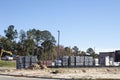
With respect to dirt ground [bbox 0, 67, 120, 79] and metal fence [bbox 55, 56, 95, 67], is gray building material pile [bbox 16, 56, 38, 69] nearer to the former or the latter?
dirt ground [bbox 0, 67, 120, 79]

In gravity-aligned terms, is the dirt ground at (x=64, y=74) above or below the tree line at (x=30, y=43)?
below

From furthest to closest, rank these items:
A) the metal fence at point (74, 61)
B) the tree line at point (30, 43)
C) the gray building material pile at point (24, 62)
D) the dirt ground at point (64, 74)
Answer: the tree line at point (30, 43) → the metal fence at point (74, 61) → the gray building material pile at point (24, 62) → the dirt ground at point (64, 74)

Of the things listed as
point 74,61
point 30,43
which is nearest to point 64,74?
point 74,61

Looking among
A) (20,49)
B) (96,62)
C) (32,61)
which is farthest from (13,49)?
(32,61)

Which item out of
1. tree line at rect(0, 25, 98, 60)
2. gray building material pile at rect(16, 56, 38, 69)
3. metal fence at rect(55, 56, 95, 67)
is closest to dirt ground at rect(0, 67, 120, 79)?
gray building material pile at rect(16, 56, 38, 69)

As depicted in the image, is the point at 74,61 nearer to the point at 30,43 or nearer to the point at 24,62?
the point at 24,62

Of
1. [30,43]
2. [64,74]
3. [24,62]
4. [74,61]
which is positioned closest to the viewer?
[64,74]

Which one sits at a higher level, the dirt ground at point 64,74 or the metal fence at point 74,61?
the metal fence at point 74,61

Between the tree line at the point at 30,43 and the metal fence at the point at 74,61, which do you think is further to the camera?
the tree line at the point at 30,43

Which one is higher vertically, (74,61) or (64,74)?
(74,61)

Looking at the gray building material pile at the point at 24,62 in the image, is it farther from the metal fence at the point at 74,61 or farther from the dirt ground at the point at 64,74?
the metal fence at the point at 74,61

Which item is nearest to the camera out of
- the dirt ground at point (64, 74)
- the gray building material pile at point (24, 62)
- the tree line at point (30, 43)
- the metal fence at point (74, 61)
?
the dirt ground at point (64, 74)

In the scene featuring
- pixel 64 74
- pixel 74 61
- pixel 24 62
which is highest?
pixel 74 61

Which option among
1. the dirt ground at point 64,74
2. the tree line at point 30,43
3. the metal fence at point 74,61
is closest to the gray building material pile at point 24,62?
the dirt ground at point 64,74
